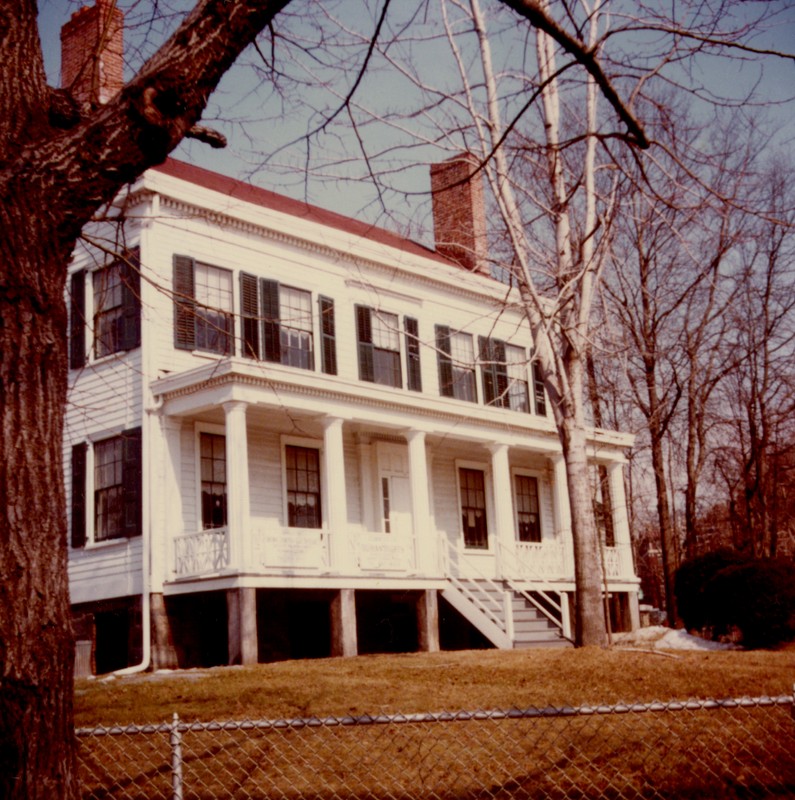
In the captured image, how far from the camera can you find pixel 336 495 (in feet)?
56.3

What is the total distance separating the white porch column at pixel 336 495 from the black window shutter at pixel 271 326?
1.62 m

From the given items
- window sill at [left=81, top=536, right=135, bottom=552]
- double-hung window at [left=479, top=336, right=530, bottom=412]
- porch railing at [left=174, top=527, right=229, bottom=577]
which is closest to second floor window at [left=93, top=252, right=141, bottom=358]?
window sill at [left=81, top=536, right=135, bottom=552]

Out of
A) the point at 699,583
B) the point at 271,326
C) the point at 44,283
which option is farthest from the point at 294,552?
the point at 44,283

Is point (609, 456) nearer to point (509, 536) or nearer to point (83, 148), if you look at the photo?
point (509, 536)

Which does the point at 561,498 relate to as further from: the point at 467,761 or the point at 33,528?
the point at 33,528

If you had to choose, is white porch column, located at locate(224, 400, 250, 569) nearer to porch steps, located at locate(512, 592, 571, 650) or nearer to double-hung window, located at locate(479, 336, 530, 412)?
porch steps, located at locate(512, 592, 571, 650)

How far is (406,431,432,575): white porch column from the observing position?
60.0 feet

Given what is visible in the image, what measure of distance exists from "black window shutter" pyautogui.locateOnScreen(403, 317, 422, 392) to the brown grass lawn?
9225 mm

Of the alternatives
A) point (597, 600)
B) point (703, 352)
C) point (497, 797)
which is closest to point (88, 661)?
point (597, 600)

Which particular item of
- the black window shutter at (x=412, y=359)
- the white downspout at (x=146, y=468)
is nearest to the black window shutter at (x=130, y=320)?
the white downspout at (x=146, y=468)

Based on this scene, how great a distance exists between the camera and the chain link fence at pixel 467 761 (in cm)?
624

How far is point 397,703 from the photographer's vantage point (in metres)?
8.77

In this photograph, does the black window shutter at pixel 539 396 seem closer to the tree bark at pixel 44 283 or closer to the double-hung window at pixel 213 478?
the double-hung window at pixel 213 478

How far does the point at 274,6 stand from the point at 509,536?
16613mm
